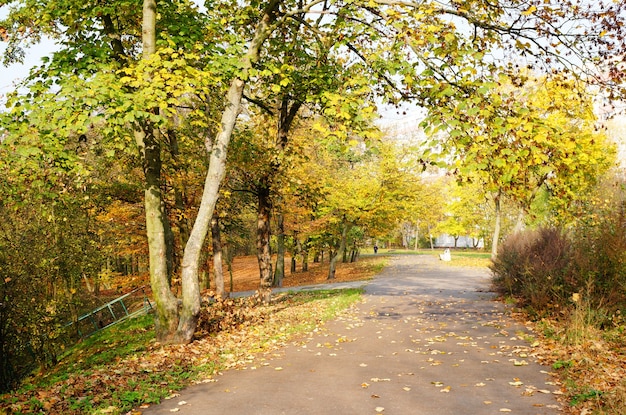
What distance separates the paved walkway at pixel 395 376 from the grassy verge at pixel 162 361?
0.47m

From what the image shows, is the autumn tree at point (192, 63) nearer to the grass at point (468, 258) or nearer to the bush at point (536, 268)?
the bush at point (536, 268)

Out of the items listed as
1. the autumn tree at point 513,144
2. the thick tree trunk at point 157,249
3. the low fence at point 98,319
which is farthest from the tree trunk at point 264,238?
the autumn tree at point 513,144

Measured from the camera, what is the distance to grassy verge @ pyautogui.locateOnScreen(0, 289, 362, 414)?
568cm

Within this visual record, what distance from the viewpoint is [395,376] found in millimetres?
6523

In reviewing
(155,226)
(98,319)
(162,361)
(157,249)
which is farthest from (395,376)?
(98,319)

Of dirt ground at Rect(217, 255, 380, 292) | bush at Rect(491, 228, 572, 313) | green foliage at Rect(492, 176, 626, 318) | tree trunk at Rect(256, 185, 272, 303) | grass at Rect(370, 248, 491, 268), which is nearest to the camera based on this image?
green foliage at Rect(492, 176, 626, 318)

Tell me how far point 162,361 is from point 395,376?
4.02 meters

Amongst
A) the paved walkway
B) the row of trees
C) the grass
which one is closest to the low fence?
the row of trees

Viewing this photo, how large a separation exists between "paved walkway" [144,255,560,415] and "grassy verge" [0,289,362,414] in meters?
0.47

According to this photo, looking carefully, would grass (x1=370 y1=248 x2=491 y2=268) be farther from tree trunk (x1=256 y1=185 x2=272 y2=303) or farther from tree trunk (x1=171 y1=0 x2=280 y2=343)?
tree trunk (x1=171 y1=0 x2=280 y2=343)

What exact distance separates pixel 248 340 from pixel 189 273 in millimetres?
1900

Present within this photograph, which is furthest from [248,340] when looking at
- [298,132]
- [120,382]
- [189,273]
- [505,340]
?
[298,132]

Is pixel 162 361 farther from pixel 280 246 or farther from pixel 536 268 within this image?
pixel 280 246

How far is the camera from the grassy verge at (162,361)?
568 cm
